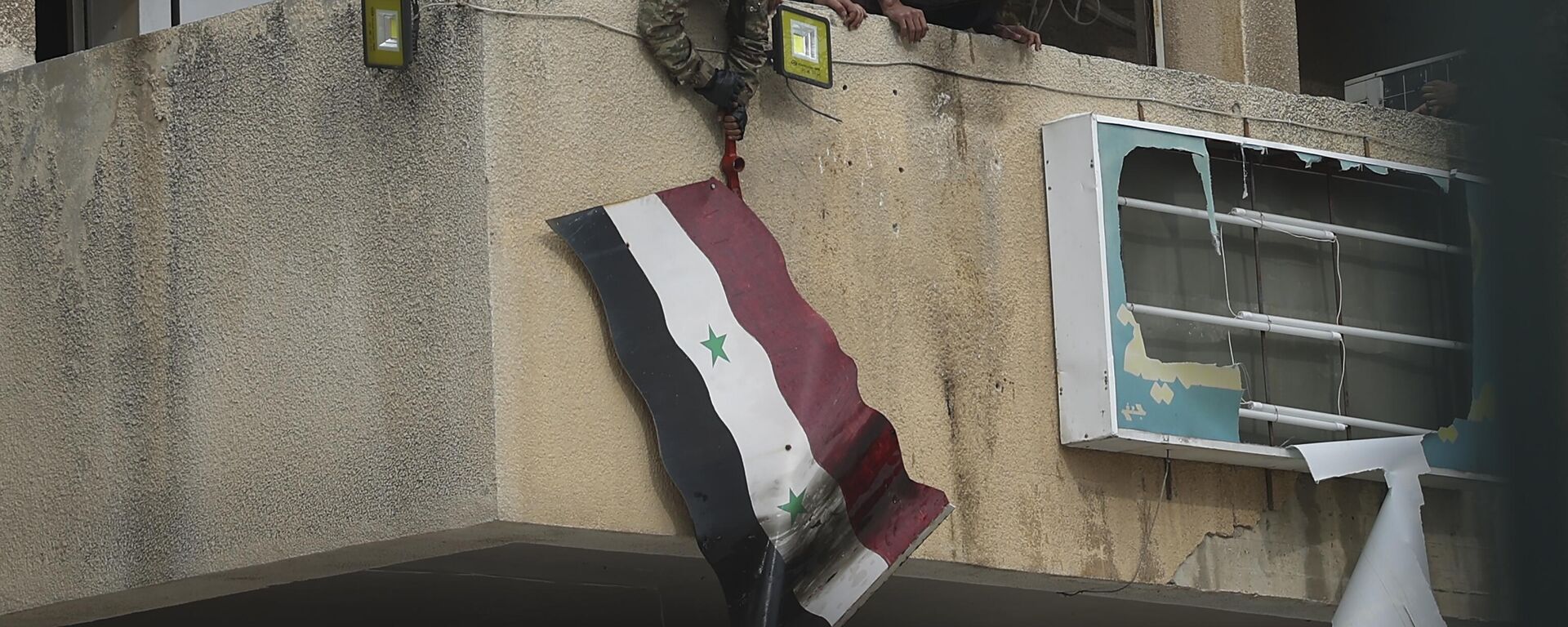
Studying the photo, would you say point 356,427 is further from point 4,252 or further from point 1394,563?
point 1394,563

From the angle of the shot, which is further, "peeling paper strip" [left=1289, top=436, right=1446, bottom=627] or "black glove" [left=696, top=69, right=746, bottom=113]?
"peeling paper strip" [left=1289, top=436, right=1446, bottom=627]

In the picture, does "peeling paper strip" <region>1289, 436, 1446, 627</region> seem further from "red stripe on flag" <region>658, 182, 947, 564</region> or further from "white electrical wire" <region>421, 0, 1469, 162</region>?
"red stripe on flag" <region>658, 182, 947, 564</region>

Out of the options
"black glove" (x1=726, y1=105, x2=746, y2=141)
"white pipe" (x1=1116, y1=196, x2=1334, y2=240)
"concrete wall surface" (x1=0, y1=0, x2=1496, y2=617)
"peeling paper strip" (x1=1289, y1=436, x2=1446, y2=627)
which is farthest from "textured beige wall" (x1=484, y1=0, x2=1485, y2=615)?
"white pipe" (x1=1116, y1=196, x2=1334, y2=240)

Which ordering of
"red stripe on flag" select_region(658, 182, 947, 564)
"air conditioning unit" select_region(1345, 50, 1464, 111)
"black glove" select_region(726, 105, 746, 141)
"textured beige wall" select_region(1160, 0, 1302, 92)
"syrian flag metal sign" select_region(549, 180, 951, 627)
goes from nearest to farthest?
"syrian flag metal sign" select_region(549, 180, 951, 627) < "red stripe on flag" select_region(658, 182, 947, 564) < "black glove" select_region(726, 105, 746, 141) < "air conditioning unit" select_region(1345, 50, 1464, 111) < "textured beige wall" select_region(1160, 0, 1302, 92)

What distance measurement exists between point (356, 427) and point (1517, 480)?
5.24m

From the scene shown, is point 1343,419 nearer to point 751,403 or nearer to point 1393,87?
point 1393,87

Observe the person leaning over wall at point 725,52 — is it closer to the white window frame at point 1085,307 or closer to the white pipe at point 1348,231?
the white window frame at point 1085,307

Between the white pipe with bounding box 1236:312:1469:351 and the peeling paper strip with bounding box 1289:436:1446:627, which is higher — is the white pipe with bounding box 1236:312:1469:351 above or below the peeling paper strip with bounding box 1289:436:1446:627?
above

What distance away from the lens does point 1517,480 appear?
168 cm

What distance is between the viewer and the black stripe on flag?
6508mm

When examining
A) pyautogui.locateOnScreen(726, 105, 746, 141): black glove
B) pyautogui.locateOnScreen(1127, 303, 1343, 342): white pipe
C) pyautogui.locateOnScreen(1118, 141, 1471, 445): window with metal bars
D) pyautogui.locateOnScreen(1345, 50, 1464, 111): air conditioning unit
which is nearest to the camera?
pyautogui.locateOnScreen(726, 105, 746, 141): black glove

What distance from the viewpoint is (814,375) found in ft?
22.3

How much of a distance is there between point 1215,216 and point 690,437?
257cm

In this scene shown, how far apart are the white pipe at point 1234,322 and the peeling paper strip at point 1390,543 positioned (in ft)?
1.44
